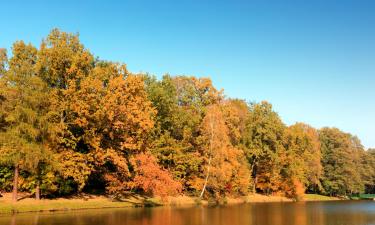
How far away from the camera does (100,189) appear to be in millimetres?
57812

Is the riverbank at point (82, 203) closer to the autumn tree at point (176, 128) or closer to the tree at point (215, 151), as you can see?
the tree at point (215, 151)

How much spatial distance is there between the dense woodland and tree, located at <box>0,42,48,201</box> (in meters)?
0.11

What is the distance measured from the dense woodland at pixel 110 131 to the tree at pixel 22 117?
109mm

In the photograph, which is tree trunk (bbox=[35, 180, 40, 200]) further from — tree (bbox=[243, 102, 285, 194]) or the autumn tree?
tree (bbox=[243, 102, 285, 194])

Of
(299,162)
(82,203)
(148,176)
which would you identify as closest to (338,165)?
(299,162)

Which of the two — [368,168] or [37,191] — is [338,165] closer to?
[368,168]

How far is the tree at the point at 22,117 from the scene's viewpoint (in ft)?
136

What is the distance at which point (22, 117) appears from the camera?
42375mm

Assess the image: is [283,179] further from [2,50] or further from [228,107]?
[2,50]

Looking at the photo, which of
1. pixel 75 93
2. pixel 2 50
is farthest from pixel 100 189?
pixel 2 50

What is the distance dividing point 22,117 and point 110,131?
13.1 metres

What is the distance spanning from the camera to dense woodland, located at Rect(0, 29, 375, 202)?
43.4 meters

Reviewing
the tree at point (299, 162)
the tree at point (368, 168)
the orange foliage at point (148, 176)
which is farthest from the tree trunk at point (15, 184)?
the tree at point (368, 168)

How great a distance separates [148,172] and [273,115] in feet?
137
